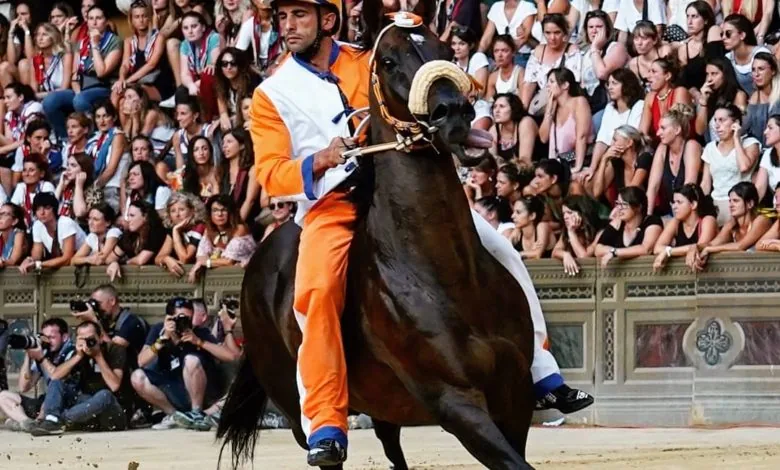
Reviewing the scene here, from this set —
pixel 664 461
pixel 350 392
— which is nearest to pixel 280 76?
pixel 350 392

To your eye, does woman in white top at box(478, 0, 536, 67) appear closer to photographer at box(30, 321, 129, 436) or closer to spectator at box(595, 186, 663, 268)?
spectator at box(595, 186, 663, 268)

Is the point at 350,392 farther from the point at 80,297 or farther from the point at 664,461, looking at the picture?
the point at 80,297

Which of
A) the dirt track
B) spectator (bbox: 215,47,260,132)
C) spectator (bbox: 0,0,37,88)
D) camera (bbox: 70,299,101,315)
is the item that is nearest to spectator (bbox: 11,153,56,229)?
spectator (bbox: 0,0,37,88)

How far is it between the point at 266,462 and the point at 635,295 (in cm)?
363

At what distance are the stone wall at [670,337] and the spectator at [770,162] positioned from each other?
20.9 inches

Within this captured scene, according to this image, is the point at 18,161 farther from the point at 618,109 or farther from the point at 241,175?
the point at 618,109

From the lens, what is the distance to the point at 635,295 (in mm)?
13766

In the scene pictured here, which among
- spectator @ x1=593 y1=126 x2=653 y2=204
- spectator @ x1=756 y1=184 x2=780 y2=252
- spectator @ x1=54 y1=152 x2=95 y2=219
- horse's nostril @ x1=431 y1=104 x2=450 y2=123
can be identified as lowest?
spectator @ x1=54 y1=152 x2=95 y2=219

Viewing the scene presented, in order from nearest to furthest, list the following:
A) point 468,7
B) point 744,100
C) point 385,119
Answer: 1. point 385,119
2. point 744,100
3. point 468,7

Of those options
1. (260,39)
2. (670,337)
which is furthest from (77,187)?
(670,337)

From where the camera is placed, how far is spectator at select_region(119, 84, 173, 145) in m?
17.4

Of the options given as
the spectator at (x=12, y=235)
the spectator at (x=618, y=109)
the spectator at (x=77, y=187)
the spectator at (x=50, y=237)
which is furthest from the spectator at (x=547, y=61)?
the spectator at (x=12, y=235)

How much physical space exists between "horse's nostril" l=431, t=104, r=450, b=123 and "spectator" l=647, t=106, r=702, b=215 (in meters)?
6.72

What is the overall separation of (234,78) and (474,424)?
993 centimetres
